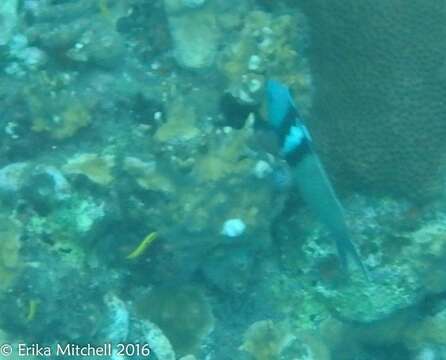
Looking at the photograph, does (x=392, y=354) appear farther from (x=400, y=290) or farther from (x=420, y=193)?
(x=420, y=193)

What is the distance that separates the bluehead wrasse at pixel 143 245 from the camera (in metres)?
4.18

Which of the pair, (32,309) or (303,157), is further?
(32,309)

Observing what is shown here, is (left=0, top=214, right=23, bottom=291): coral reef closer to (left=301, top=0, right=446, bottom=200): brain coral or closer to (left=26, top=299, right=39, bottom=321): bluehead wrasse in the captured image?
(left=26, top=299, right=39, bottom=321): bluehead wrasse

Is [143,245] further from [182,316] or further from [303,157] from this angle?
[303,157]

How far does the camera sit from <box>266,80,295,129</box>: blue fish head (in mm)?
3736

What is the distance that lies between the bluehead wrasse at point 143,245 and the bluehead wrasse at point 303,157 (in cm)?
110

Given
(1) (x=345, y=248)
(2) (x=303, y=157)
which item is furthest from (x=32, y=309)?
(1) (x=345, y=248)

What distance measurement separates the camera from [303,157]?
3.76 m

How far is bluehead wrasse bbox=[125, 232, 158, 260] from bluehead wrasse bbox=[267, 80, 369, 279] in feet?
3.61

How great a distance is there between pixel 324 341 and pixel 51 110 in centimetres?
274

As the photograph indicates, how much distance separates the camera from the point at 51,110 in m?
4.38

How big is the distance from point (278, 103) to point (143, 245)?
1373mm

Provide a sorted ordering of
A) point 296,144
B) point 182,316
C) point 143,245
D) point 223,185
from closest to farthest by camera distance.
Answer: point 296,144
point 223,185
point 143,245
point 182,316

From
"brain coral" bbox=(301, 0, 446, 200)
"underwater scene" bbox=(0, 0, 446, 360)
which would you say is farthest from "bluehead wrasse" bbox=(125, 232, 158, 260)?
"brain coral" bbox=(301, 0, 446, 200)
